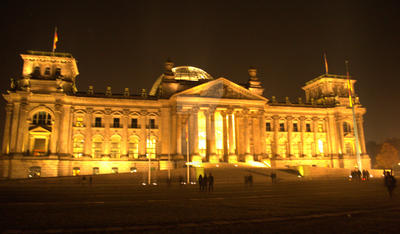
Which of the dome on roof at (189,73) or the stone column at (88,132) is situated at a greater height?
the dome on roof at (189,73)

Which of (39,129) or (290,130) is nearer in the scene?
(39,129)

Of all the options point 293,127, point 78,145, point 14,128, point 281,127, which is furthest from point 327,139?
point 14,128

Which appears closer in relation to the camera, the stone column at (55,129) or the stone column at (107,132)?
the stone column at (55,129)

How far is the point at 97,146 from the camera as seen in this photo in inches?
2427

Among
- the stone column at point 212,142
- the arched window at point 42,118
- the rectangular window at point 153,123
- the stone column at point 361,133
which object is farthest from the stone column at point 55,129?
the stone column at point 361,133

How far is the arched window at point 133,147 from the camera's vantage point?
63.2 metres

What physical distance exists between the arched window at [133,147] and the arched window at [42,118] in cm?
1577

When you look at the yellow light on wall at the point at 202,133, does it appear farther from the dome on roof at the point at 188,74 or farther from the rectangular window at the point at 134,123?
the rectangular window at the point at 134,123

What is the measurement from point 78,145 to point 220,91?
30.0 meters

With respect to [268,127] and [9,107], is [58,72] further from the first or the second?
[268,127]

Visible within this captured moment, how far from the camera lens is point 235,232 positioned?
10477 millimetres

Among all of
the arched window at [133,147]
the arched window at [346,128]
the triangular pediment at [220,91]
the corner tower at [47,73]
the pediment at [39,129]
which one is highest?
the corner tower at [47,73]

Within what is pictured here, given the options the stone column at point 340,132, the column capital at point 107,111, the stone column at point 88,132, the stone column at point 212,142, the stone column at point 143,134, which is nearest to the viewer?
the stone column at point 212,142

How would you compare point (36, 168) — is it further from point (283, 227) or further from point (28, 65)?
point (283, 227)
